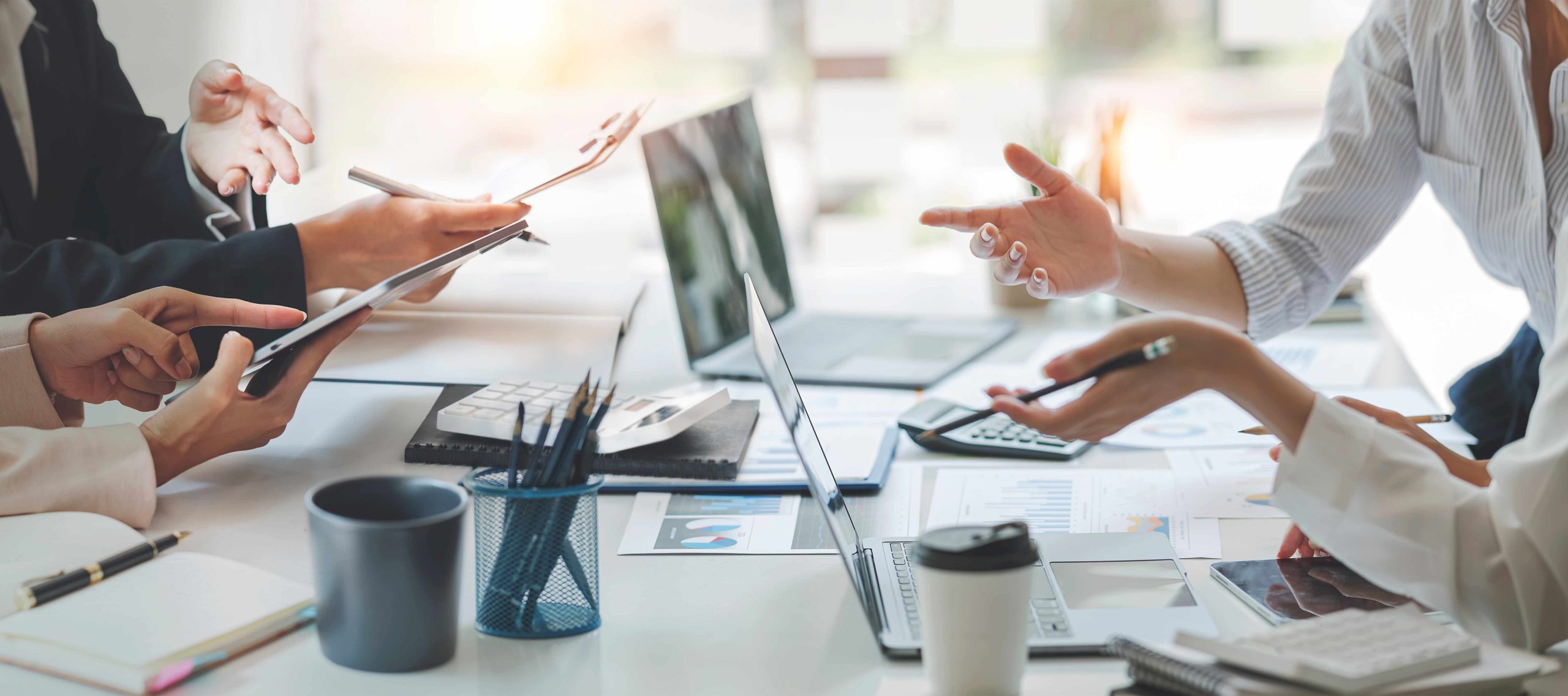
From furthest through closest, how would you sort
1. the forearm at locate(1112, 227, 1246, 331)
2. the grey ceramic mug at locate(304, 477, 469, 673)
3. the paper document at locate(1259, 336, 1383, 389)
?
the paper document at locate(1259, 336, 1383, 389)
the forearm at locate(1112, 227, 1246, 331)
the grey ceramic mug at locate(304, 477, 469, 673)

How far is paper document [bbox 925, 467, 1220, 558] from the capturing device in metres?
1.08

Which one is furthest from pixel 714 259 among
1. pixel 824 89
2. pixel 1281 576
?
pixel 824 89

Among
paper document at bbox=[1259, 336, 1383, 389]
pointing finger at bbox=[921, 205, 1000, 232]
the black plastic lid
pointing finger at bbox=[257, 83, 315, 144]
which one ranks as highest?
pointing finger at bbox=[257, 83, 315, 144]

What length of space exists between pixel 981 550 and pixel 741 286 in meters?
1.14

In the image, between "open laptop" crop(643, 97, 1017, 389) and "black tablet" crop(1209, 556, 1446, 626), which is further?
"open laptop" crop(643, 97, 1017, 389)

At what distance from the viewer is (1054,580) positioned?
3.06ft

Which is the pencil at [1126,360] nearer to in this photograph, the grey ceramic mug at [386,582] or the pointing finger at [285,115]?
A: the grey ceramic mug at [386,582]

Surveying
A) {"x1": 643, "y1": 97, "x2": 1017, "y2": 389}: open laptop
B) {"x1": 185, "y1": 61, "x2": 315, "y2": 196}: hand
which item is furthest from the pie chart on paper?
{"x1": 185, "y1": 61, "x2": 315, "y2": 196}: hand

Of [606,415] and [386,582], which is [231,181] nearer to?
[606,415]

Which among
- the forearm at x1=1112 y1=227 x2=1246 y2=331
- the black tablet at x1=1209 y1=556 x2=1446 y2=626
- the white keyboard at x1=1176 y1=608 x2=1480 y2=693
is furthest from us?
the forearm at x1=1112 y1=227 x2=1246 y2=331

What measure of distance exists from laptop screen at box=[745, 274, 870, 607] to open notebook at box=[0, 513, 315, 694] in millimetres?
354

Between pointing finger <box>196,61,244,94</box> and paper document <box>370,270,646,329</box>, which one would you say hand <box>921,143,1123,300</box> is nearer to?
paper document <box>370,270,646,329</box>

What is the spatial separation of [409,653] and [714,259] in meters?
0.97

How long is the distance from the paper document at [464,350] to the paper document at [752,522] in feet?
1.13
